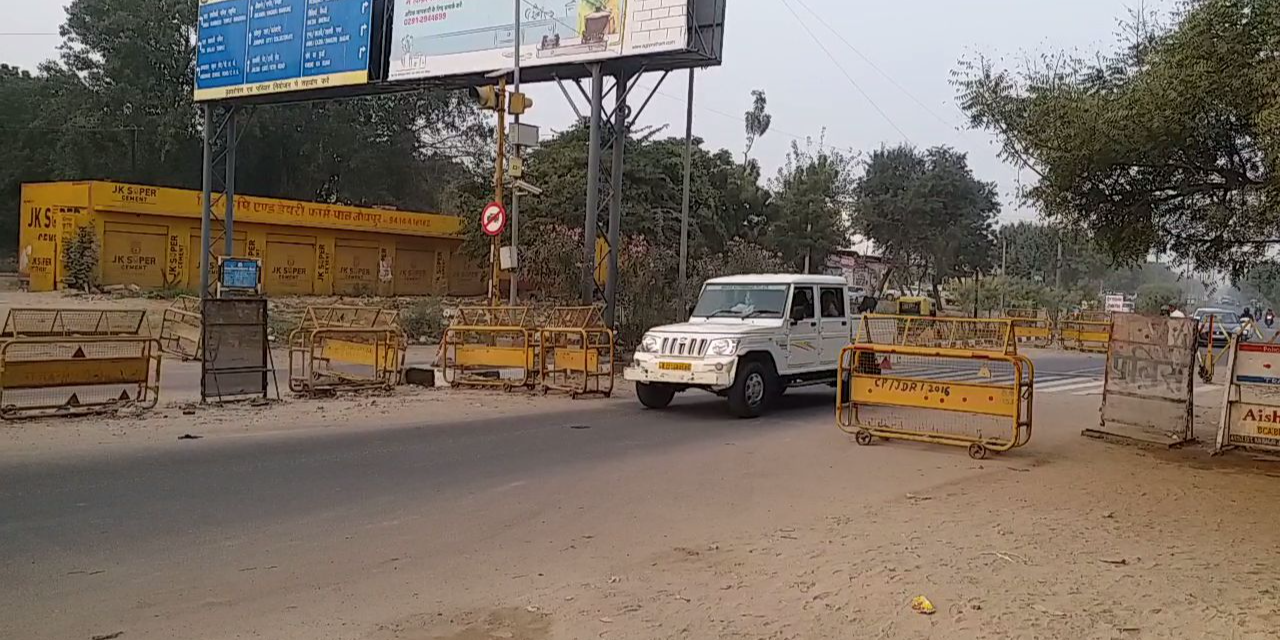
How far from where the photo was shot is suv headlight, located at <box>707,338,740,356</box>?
1309 centimetres

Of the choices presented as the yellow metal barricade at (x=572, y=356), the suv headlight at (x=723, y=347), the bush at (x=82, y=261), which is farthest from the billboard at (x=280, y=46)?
the suv headlight at (x=723, y=347)

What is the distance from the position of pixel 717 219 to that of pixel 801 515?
96.2 feet

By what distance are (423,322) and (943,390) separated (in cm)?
1866

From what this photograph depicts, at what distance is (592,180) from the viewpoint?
2028 cm

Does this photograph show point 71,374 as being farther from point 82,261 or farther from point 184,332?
point 82,261

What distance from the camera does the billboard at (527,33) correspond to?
19.5m

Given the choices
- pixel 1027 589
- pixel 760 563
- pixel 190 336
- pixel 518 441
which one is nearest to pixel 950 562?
pixel 1027 589

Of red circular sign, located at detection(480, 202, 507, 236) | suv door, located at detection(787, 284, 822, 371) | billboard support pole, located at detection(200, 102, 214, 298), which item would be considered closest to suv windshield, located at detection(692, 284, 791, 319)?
suv door, located at detection(787, 284, 822, 371)

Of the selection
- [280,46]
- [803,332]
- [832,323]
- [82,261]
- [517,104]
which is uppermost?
[280,46]

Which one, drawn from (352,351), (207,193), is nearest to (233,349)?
(352,351)

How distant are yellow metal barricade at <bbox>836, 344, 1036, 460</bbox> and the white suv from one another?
1815 mm

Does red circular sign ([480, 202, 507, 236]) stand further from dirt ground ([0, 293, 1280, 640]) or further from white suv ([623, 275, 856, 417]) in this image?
dirt ground ([0, 293, 1280, 640])

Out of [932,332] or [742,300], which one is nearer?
[932,332]

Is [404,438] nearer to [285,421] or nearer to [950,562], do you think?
[285,421]
